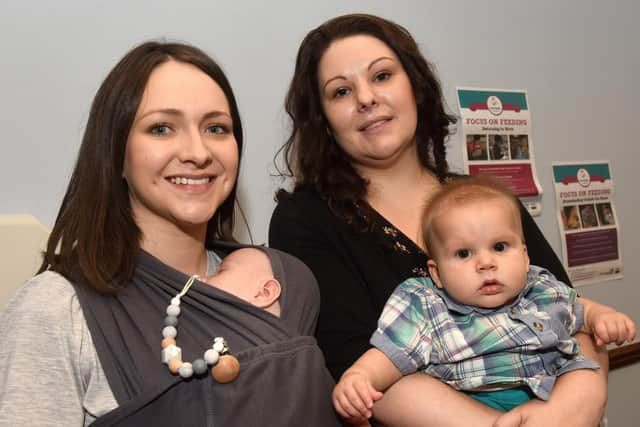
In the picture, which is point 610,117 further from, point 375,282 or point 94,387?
point 94,387

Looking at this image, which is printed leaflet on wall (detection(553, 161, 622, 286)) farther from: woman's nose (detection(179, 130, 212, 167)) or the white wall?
woman's nose (detection(179, 130, 212, 167))

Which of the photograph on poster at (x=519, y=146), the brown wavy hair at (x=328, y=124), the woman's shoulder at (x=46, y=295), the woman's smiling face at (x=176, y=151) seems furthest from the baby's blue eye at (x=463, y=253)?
the photograph on poster at (x=519, y=146)

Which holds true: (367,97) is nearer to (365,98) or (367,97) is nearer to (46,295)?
(365,98)

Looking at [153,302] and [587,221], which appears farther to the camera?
[587,221]

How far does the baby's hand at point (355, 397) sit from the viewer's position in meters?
1.09

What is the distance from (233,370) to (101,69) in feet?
2.94

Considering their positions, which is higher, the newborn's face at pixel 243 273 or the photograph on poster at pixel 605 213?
the newborn's face at pixel 243 273

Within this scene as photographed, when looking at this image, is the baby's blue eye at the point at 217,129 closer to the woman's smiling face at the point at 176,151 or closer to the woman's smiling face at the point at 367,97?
the woman's smiling face at the point at 176,151

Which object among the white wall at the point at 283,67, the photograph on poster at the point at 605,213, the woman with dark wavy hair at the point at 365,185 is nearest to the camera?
the woman with dark wavy hair at the point at 365,185

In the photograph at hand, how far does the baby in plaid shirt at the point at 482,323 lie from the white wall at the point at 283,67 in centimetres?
→ 68

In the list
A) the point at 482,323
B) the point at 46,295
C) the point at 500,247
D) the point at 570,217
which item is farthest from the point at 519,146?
the point at 46,295

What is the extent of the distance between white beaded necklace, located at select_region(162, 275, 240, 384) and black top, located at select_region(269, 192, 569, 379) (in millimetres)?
330

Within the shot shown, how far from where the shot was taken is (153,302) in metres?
1.13

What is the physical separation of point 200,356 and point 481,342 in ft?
1.87
